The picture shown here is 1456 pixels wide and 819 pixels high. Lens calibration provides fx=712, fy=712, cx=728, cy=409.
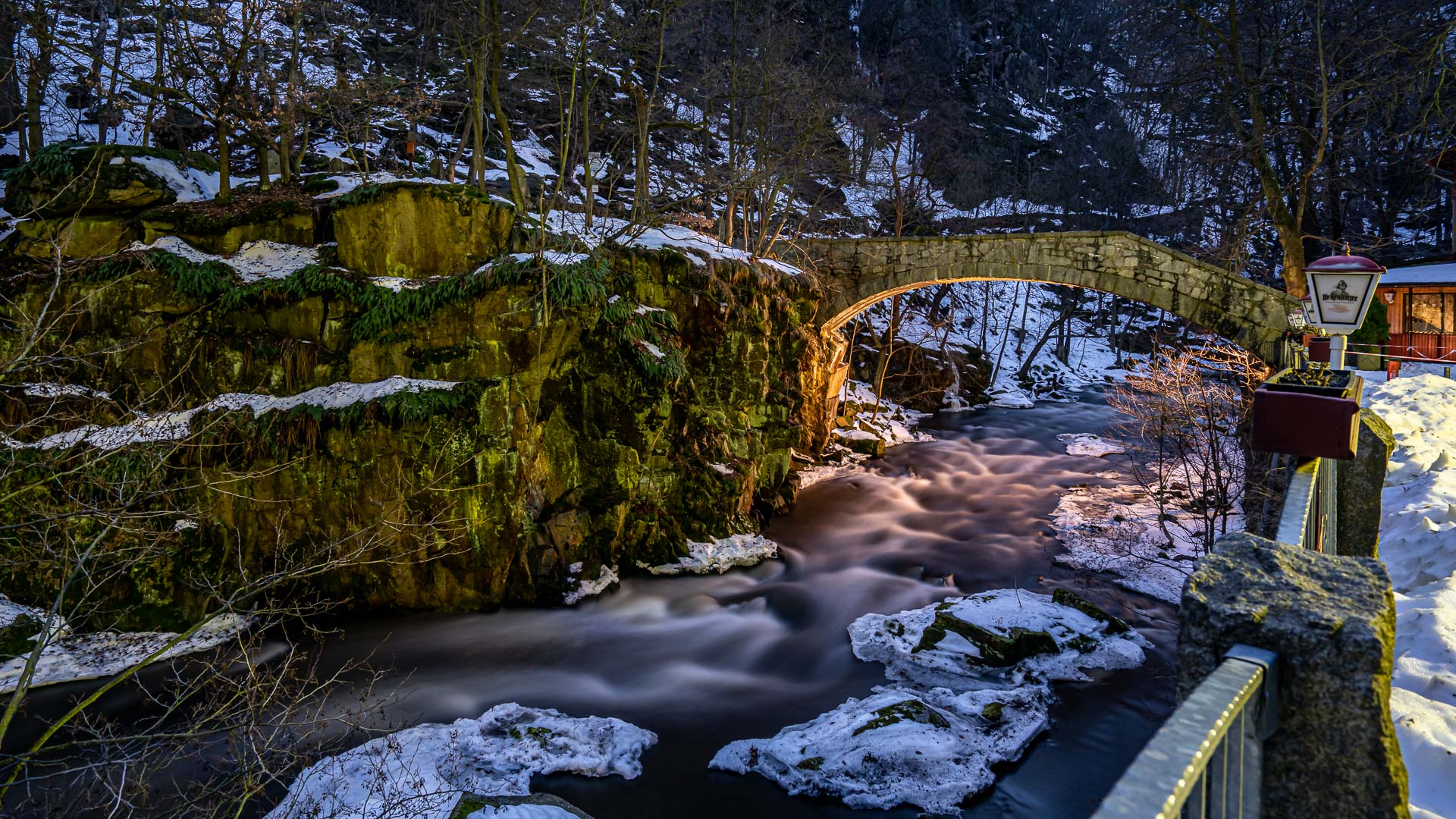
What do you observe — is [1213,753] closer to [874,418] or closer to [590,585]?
[590,585]

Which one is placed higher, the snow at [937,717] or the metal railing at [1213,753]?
the metal railing at [1213,753]

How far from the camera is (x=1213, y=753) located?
1.40 metres

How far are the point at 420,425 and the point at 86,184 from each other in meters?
6.34

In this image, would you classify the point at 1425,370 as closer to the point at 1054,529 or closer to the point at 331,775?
the point at 1054,529

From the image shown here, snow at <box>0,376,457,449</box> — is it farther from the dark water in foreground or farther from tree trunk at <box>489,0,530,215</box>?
tree trunk at <box>489,0,530,215</box>

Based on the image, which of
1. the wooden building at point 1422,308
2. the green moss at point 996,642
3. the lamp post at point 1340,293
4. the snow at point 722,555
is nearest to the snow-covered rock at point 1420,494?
the lamp post at point 1340,293

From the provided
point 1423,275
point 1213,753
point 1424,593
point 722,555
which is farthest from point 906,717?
point 1423,275

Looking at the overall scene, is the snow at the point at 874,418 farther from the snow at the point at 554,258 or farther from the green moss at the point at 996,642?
→ the green moss at the point at 996,642

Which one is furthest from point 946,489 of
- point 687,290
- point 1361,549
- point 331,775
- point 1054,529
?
point 331,775

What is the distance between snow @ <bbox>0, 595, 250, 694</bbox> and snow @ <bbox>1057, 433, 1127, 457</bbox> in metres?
19.6

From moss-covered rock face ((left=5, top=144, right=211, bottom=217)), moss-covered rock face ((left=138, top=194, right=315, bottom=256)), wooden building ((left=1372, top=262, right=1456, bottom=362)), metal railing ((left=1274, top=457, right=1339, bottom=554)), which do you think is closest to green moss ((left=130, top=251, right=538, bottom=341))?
moss-covered rock face ((left=138, top=194, right=315, bottom=256))

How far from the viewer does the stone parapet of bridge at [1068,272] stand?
1380 centimetres

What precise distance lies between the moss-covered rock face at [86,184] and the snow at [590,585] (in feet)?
28.9

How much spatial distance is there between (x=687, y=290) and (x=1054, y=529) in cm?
854
